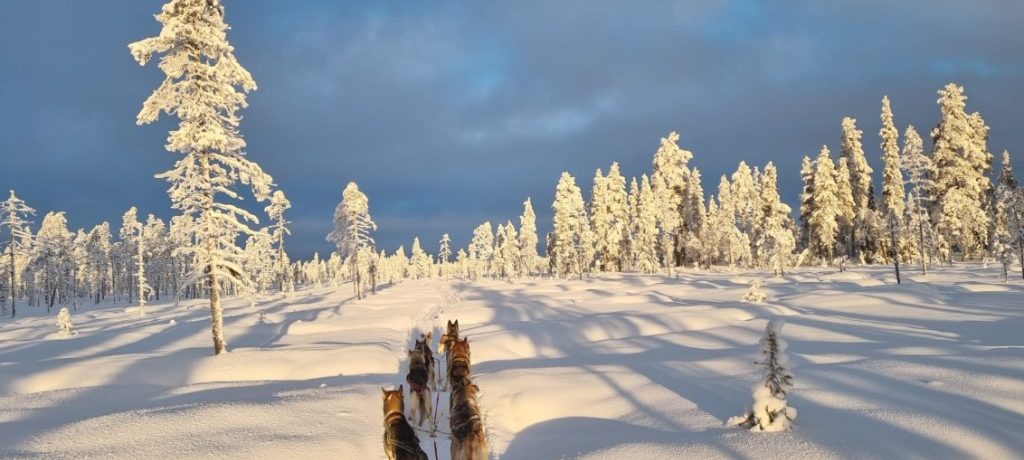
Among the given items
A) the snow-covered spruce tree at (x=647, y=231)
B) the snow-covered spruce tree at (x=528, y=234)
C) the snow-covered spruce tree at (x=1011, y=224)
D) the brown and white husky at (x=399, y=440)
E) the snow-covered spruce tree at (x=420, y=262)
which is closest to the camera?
the brown and white husky at (x=399, y=440)

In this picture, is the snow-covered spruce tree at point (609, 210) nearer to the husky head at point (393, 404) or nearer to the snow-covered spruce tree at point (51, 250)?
the husky head at point (393, 404)

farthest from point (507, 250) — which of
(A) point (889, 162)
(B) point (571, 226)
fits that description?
(A) point (889, 162)

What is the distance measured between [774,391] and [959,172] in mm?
54422

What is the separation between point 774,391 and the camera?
249 inches

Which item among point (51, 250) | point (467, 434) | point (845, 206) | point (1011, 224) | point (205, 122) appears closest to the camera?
point (467, 434)

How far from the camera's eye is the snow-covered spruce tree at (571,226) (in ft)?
224

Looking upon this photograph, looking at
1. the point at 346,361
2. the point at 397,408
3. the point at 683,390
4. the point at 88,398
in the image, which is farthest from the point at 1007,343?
the point at 88,398

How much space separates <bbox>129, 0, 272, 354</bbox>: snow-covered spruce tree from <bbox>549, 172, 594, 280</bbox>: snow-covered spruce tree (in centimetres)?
5462

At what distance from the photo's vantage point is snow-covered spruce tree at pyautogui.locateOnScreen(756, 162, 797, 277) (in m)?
49.5

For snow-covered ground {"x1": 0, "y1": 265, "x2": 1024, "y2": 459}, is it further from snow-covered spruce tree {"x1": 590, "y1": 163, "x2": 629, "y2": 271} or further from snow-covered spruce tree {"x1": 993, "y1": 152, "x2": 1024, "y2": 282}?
snow-covered spruce tree {"x1": 590, "y1": 163, "x2": 629, "y2": 271}

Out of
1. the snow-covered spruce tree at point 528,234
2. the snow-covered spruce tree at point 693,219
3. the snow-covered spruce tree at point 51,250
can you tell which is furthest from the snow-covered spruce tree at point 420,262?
the snow-covered spruce tree at point 693,219

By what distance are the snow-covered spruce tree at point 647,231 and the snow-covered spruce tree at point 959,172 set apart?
93.6 ft

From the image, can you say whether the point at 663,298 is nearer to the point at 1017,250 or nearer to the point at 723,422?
the point at 1017,250

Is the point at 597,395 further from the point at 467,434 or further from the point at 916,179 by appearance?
the point at 916,179
